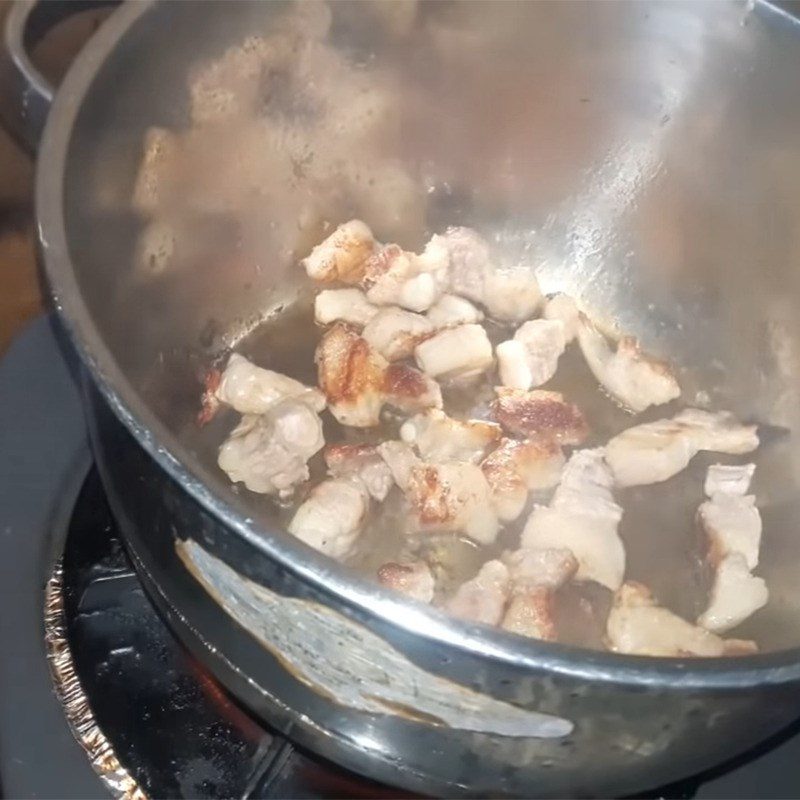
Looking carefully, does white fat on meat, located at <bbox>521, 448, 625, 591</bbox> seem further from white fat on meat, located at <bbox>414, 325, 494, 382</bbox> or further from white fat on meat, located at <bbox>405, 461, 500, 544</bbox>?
white fat on meat, located at <bbox>414, 325, 494, 382</bbox>

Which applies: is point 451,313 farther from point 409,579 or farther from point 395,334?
point 409,579

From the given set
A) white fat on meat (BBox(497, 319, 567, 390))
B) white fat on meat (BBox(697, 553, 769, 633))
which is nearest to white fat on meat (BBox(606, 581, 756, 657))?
white fat on meat (BBox(697, 553, 769, 633))

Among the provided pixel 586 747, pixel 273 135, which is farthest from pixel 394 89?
pixel 586 747

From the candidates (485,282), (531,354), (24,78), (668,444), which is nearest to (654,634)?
(668,444)

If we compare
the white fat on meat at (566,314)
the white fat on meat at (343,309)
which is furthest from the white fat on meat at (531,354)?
the white fat on meat at (343,309)

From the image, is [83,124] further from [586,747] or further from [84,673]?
[586,747]

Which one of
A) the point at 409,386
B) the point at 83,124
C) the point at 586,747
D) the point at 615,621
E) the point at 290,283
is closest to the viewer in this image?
the point at 586,747

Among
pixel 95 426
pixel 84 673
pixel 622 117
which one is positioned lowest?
pixel 84 673
